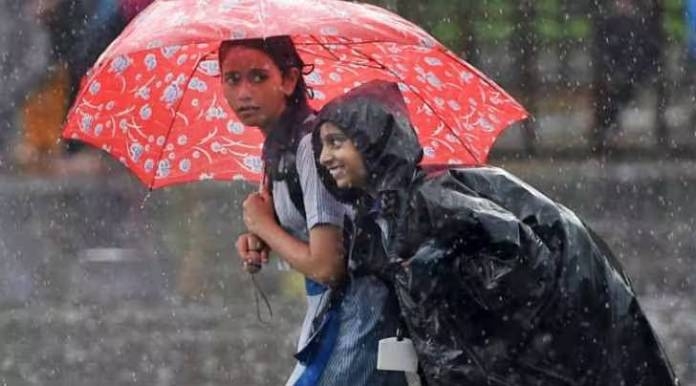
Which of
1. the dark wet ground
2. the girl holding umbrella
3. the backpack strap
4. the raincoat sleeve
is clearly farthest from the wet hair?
the dark wet ground

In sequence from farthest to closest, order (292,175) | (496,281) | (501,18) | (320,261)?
(501,18) → (292,175) → (320,261) → (496,281)

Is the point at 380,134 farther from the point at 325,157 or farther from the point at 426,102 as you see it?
the point at 426,102

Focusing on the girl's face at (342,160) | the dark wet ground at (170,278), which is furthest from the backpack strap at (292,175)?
the dark wet ground at (170,278)

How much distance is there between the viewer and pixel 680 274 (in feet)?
38.6

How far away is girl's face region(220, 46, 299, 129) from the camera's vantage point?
4371 mm

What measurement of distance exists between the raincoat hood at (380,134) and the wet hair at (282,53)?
351mm

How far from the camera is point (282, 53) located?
4473 mm

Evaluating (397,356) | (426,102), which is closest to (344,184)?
(397,356)

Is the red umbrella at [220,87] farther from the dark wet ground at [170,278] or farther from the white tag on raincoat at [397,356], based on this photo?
the dark wet ground at [170,278]

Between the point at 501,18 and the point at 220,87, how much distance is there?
15708 millimetres

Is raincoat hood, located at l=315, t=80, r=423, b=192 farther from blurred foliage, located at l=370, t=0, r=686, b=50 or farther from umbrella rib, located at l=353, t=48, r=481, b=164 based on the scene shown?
blurred foliage, located at l=370, t=0, r=686, b=50

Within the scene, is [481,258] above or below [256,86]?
below

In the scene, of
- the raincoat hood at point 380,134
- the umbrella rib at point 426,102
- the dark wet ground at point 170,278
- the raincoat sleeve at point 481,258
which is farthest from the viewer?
the dark wet ground at point 170,278

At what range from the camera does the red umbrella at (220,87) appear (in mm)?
4297
